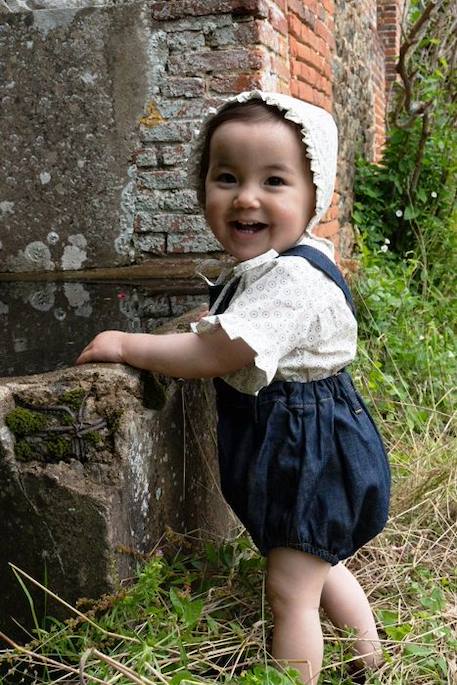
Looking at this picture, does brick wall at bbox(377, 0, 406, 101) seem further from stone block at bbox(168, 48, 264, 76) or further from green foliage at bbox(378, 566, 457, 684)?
green foliage at bbox(378, 566, 457, 684)

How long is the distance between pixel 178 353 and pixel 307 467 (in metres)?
0.40

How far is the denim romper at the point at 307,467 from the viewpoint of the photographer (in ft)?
5.75

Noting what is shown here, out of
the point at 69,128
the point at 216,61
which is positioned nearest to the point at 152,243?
the point at 69,128

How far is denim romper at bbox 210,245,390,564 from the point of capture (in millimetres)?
1752

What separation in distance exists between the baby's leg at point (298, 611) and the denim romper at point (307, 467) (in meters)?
0.04

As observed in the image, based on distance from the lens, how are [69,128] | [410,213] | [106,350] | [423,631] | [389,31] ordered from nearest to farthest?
[106,350], [423,631], [69,128], [410,213], [389,31]

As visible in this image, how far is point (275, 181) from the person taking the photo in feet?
5.89

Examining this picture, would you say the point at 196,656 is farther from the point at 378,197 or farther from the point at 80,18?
the point at 378,197

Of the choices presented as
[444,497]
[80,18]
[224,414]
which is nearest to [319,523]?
[224,414]

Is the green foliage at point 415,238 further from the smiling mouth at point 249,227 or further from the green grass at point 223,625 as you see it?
the smiling mouth at point 249,227

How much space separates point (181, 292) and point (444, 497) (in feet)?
4.15

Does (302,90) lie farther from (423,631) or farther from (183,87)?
(423,631)

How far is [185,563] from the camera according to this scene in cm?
212

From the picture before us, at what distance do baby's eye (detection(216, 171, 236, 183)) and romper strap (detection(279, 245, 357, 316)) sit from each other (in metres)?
0.22
